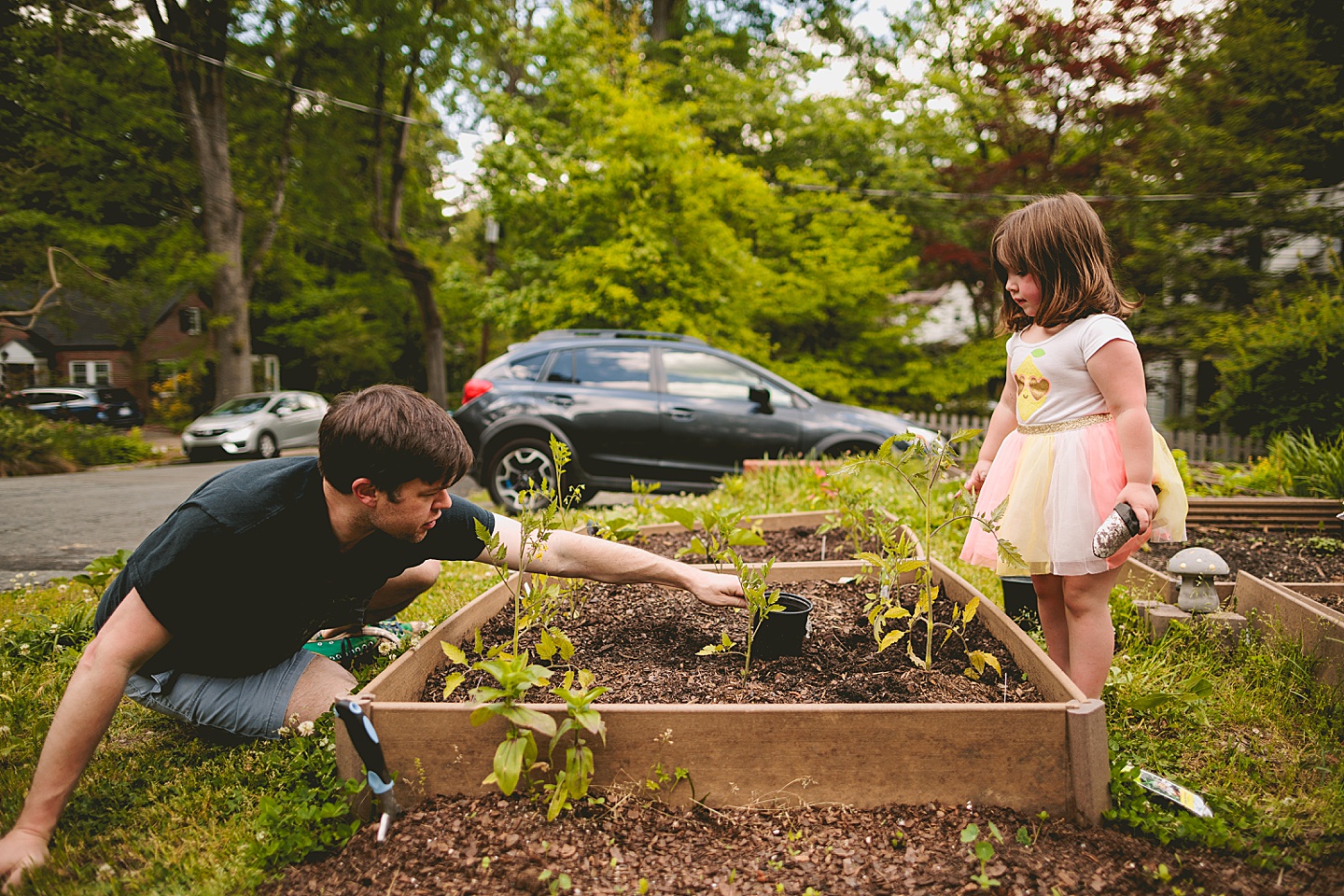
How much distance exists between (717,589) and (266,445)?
16068mm

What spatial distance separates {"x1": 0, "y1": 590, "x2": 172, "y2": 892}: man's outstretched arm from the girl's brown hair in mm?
2401

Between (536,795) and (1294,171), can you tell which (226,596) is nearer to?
(536,795)

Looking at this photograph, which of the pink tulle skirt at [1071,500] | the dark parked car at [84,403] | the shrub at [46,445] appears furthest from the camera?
the dark parked car at [84,403]

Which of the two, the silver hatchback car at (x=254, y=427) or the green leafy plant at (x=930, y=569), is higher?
the silver hatchback car at (x=254, y=427)

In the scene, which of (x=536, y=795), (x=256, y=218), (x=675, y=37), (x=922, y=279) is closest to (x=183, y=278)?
(x=256, y=218)

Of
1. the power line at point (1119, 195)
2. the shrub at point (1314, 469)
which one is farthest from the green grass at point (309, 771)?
the power line at point (1119, 195)

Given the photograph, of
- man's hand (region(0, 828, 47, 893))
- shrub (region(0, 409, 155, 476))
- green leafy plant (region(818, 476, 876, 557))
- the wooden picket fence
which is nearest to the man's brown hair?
man's hand (region(0, 828, 47, 893))

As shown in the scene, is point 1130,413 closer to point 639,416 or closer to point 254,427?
point 639,416

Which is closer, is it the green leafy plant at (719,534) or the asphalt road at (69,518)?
the green leafy plant at (719,534)

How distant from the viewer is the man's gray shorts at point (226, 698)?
212cm

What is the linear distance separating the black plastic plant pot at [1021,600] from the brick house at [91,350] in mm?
7709

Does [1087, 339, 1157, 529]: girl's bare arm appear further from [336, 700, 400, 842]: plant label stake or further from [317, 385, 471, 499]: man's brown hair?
[336, 700, 400, 842]: plant label stake

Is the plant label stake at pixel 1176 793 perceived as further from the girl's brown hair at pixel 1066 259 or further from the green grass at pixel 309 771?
the girl's brown hair at pixel 1066 259

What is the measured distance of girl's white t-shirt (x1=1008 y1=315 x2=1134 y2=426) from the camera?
204 cm
